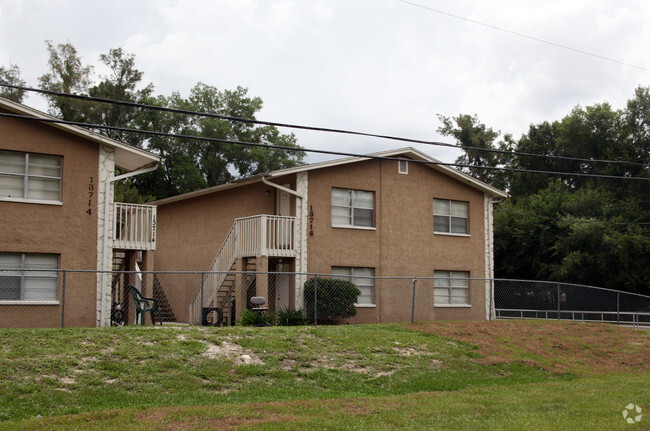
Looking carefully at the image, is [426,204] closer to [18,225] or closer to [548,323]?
[548,323]

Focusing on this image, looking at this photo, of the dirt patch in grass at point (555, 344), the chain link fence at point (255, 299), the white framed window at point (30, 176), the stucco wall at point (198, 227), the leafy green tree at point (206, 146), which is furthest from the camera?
the leafy green tree at point (206, 146)

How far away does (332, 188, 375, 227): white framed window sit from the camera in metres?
24.7

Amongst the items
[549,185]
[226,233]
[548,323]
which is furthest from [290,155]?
[548,323]

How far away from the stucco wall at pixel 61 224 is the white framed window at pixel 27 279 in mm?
238

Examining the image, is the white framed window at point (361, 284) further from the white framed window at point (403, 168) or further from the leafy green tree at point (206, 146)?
the leafy green tree at point (206, 146)

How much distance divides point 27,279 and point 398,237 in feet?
40.8

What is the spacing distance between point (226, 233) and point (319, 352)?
1150 cm

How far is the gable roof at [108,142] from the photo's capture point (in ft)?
59.4

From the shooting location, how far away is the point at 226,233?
26.1m

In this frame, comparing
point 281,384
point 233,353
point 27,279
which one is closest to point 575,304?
point 233,353

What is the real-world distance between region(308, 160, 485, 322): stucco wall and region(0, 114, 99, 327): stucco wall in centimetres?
739

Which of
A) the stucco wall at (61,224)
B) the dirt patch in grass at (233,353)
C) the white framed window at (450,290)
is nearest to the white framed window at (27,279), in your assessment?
the stucco wall at (61,224)

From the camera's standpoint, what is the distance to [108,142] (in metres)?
19.4

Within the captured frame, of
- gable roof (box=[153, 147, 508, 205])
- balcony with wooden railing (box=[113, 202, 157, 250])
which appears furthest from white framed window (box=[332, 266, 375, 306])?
balcony with wooden railing (box=[113, 202, 157, 250])
